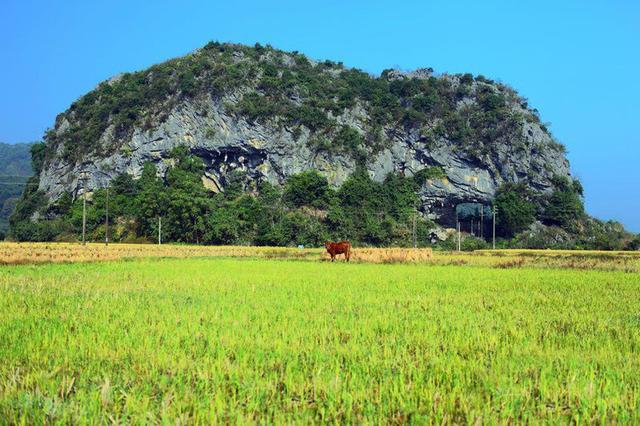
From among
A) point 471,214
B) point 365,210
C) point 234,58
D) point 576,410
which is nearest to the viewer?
point 576,410

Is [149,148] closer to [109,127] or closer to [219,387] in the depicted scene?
[109,127]

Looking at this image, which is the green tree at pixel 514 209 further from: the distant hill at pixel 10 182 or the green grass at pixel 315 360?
the green grass at pixel 315 360

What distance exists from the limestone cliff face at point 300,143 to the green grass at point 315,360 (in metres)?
77.6

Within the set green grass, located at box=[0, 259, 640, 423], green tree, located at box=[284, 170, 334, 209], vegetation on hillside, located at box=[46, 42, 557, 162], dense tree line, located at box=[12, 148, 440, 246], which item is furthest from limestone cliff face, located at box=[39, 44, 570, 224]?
green grass, located at box=[0, 259, 640, 423]

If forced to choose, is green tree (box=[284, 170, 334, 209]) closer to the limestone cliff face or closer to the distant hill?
the limestone cliff face

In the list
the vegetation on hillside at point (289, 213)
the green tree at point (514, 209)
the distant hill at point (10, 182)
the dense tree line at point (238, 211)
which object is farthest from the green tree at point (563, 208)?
the distant hill at point (10, 182)

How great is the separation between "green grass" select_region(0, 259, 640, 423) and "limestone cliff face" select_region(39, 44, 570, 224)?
77607mm

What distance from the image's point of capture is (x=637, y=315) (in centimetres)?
851

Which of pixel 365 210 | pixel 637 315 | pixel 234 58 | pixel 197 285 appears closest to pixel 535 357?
pixel 637 315

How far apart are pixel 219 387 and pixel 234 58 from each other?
339 ft

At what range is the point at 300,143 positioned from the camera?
8925 centimetres

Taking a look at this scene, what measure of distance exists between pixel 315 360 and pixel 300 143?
85.1m

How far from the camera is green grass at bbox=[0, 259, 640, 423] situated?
378cm

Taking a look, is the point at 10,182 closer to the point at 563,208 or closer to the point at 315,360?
the point at 563,208
